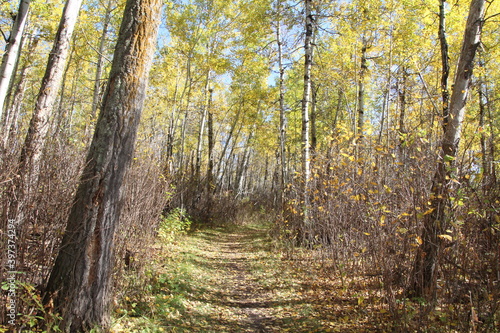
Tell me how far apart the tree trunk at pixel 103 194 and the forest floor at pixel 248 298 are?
0.59 m

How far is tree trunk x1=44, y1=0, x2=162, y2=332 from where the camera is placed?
2.43 m

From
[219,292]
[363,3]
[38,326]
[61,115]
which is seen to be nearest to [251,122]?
[363,3]

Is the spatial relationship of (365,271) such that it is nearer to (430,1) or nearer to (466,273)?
(466,273)

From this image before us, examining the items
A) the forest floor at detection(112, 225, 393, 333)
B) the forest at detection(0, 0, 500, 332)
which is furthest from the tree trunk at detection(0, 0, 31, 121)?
the forest floor at detection(112, 225, 393, 333)

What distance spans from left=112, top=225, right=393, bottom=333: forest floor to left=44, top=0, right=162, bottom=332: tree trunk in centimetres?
59

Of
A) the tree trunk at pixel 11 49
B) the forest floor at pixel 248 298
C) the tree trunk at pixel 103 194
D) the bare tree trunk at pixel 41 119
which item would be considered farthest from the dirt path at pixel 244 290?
the tree trunk at pixel 11 49

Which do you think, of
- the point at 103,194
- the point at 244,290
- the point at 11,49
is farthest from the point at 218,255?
the point at 11,49

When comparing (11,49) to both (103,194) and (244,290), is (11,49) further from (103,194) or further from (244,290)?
(244,290)

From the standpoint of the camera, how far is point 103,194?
2.52 m

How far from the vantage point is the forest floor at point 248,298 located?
3.37 meters

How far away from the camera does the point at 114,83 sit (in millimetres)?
2598

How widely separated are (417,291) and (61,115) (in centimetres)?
439

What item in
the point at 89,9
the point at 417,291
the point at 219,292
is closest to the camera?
the point at 417,291

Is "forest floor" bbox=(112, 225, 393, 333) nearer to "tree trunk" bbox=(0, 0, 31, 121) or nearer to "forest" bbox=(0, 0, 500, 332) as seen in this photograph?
"forest" bbox=(0, 0, 500, 332)
